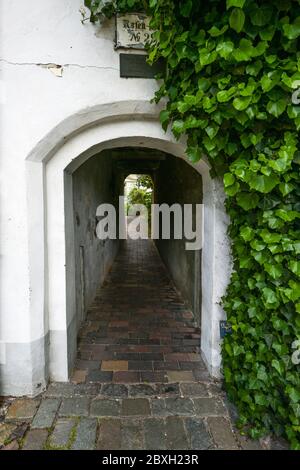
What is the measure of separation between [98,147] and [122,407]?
2.22 m

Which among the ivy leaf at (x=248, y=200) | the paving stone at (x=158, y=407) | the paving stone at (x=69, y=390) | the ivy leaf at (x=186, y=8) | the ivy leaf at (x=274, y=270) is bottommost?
the paving stone at (x=158, y=407)

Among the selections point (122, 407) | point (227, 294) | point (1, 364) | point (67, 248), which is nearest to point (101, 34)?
point (67, 248)

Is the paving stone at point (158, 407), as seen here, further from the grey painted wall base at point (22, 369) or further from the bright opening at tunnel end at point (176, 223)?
the bright opening at tunnel end at point (176, 223)

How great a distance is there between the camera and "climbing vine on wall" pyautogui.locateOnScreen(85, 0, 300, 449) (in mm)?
1686

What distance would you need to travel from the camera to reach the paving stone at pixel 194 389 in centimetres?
257

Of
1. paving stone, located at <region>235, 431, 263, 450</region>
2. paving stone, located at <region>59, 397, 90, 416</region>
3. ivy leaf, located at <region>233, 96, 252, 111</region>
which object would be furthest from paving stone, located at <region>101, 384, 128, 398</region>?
ivy leaf, located at <region>233, 96, 252, 111</region>

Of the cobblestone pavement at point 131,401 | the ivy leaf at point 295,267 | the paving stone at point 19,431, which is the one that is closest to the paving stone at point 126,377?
the cobblestone pavement at point 131,401

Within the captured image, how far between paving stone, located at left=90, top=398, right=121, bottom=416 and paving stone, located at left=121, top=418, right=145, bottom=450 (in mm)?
131

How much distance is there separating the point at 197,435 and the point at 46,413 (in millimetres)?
1156

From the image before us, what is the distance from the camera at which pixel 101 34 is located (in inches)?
90.8

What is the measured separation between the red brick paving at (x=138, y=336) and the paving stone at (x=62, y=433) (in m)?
0.55

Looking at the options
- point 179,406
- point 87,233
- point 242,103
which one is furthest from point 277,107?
point 87,233

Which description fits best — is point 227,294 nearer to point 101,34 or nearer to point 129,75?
point 129,75
